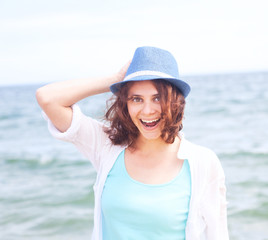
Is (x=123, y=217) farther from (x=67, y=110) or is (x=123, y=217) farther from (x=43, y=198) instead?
(x=43, y=198)

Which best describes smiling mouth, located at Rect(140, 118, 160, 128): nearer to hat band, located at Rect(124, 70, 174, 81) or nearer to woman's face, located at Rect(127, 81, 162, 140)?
woman's face, located at Rect(127, 81, 162, 140)

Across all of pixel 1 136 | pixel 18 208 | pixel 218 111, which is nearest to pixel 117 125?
pixel 18 208

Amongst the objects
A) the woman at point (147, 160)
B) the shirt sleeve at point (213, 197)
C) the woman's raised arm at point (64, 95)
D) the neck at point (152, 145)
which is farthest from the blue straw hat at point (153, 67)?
the shirt sleeve at point (213, 197)

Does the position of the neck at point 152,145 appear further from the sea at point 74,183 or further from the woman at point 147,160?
the sea at point 74,183

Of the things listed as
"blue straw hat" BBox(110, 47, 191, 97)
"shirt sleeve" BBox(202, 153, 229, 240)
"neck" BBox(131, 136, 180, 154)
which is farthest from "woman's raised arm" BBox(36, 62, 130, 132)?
"shirt sleeve" BBox(202, 153, 229, 240)

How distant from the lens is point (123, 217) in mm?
2490

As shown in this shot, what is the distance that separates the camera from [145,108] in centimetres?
246

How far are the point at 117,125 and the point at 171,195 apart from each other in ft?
1.93

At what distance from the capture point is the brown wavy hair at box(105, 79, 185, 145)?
8.05 feet

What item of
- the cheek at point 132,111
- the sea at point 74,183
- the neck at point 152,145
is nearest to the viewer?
the cheek at point 132,111

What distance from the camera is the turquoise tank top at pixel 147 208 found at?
2.45m

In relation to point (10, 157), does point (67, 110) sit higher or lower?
higher

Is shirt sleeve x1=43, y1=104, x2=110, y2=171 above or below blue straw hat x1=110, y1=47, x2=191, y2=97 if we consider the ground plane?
below

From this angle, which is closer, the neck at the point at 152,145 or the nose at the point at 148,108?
the nose at the point at 148,108
